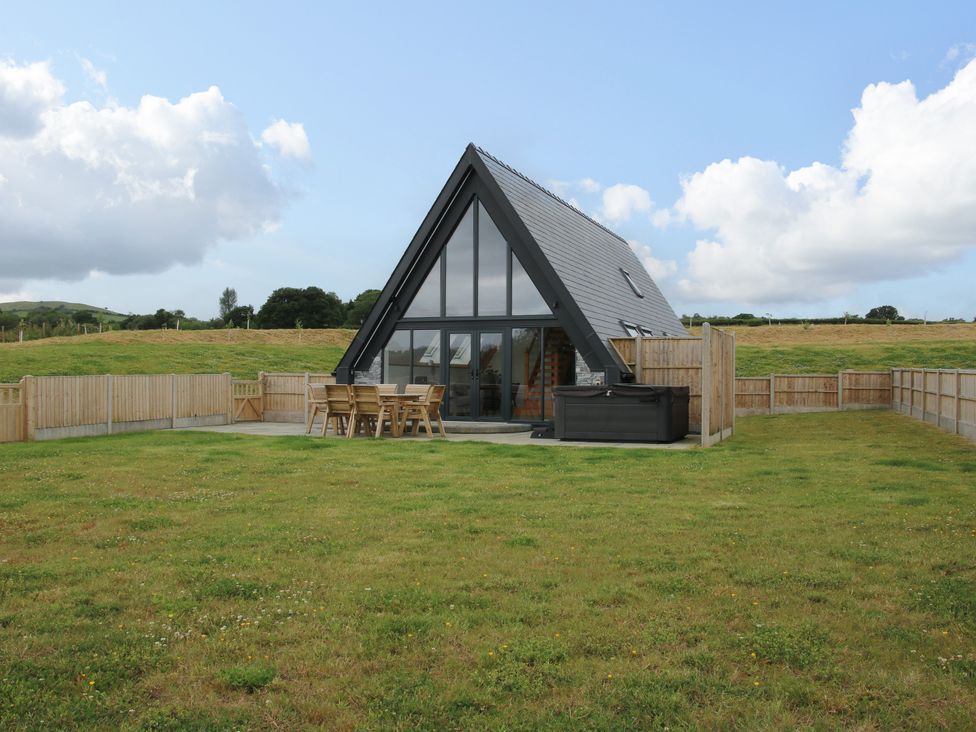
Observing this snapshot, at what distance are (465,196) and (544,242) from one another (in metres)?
2.13

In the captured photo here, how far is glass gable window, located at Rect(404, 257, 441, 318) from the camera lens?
19.0 metres

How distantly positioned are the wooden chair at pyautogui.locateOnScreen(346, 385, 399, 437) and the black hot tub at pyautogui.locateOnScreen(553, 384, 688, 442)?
3.31 meters

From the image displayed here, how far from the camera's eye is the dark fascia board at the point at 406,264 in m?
18.4

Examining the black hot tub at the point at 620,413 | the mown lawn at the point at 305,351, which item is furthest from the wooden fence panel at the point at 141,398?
the mown lawn at the point at 305,351

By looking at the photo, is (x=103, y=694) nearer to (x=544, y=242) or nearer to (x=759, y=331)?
(x=544, y=242)

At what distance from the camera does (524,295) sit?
1817cm

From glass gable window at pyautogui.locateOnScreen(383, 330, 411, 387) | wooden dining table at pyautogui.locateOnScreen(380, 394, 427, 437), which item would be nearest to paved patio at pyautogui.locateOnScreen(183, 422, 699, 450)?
wooden dining table at pyautogui.locateOnScreen(380, 394, 427, 437)

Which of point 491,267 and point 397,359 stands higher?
point 491,267

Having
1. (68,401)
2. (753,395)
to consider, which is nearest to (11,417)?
(68,401)

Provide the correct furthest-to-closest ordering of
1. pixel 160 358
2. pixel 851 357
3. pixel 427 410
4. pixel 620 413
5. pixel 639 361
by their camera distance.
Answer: pixel 851 357 < pixel 160 358 < pixel 639 361 < pixel 427 410 < pixel 620 413

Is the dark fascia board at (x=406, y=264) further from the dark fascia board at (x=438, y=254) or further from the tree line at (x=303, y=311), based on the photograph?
the tree line at (x=303, y=311)

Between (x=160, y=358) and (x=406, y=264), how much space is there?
19485mm

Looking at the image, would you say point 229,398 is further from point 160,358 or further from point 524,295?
point 160,358

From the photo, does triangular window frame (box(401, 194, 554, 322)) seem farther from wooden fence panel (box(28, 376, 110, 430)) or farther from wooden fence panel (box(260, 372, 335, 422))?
wooden fence panel (box(28, 376, 110, 430))
